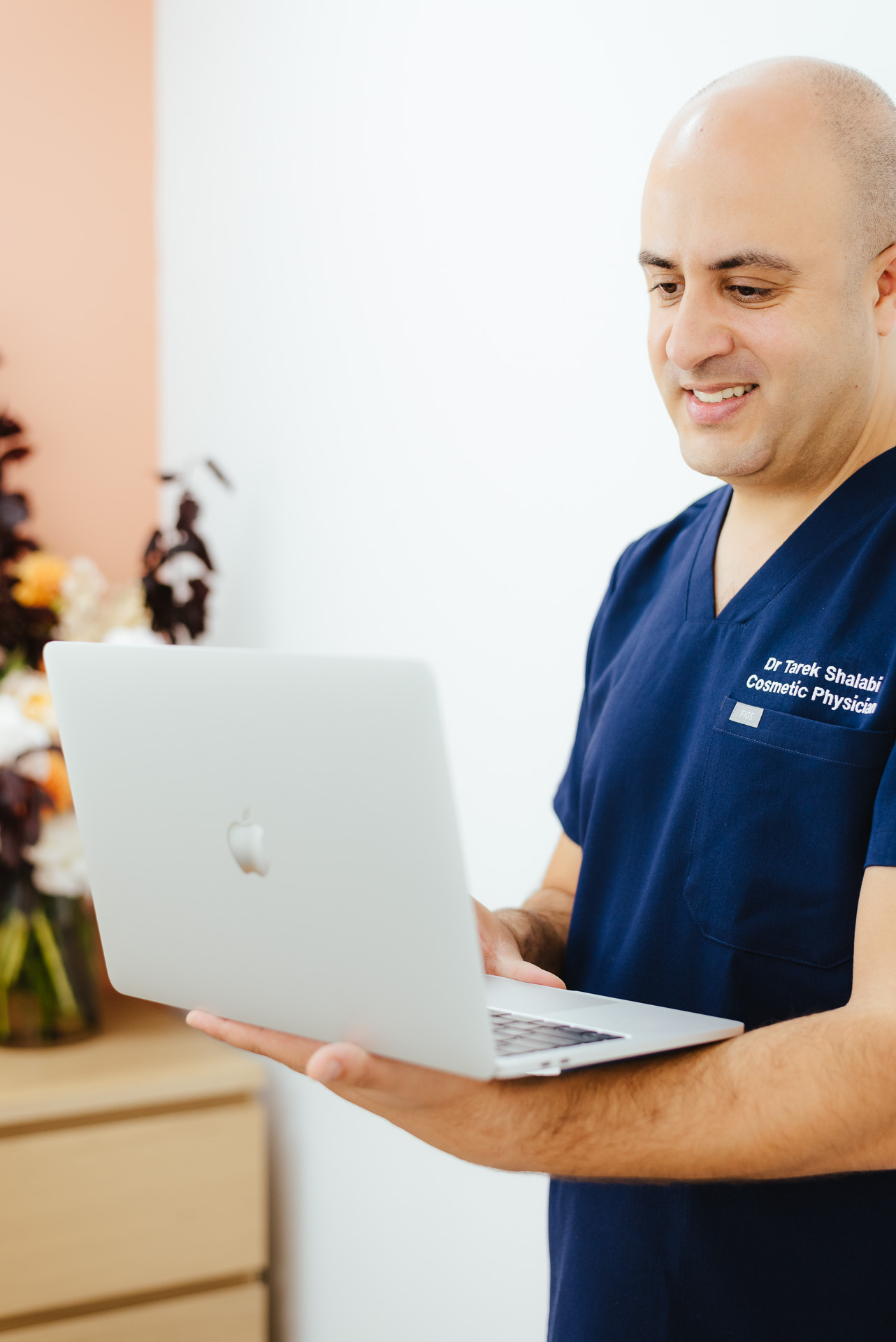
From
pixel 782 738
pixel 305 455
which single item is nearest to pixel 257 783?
pixel 782 738

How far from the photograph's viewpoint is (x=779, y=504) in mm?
1024

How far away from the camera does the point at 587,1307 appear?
41.0 inches

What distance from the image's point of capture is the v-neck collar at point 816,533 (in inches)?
37.5

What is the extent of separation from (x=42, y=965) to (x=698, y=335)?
5.27ft

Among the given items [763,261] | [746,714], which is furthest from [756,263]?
[746,714]

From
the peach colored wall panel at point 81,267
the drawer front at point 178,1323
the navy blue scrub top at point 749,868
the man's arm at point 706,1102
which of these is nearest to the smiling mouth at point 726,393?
the navy blue scrub top at point 749,868

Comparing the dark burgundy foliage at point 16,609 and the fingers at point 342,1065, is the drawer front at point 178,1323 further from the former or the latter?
the fingers at point 342,1065

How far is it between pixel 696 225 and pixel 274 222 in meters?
1.40

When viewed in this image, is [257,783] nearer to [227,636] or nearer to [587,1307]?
[587,1307]

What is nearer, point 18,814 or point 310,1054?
point 310,1054

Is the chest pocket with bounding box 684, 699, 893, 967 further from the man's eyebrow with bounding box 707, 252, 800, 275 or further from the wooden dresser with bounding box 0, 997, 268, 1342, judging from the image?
the wooden dresser with bounding box 0, 997, 268, 1342

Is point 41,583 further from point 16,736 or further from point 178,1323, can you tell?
point 178,1323

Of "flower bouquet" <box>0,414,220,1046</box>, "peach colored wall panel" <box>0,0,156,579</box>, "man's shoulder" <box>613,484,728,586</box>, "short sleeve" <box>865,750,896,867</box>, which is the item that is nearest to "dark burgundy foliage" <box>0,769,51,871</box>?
"flower bouquet" <box>0,414,220,1046</box>

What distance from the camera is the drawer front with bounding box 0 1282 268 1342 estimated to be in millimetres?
1973
